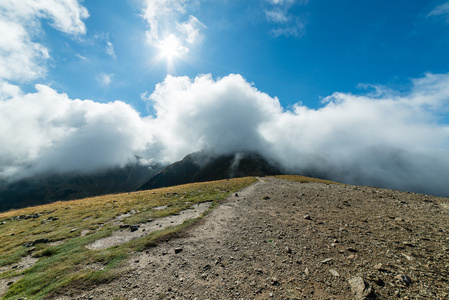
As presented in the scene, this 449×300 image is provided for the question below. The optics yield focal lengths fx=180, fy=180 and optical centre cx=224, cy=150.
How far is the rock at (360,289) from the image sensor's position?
21.3 feet

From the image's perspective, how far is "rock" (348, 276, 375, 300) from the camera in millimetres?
6500

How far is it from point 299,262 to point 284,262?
722 mm

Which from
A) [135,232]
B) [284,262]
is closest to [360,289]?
[284,262]

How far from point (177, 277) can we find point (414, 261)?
11.3 meters

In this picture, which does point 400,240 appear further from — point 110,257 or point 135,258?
point 110,257

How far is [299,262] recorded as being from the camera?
8.98 meters

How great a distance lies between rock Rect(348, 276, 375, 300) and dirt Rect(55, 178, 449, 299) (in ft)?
0.11

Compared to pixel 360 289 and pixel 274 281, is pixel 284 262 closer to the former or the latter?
pixel 274 281

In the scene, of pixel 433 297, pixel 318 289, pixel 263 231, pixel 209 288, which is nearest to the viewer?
pixel 433 297

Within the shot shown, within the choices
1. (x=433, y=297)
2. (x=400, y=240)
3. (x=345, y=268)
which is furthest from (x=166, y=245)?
(x=400, y=240)

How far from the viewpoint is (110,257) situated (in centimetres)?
1084

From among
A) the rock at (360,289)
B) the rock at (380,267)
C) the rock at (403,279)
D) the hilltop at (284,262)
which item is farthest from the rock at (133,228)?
the rock at (403,279)

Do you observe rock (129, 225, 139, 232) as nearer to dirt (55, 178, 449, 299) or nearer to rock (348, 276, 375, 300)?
dirt (55, 178, 449, 299)

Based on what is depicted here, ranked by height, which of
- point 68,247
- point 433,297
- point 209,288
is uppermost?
point 433,297
